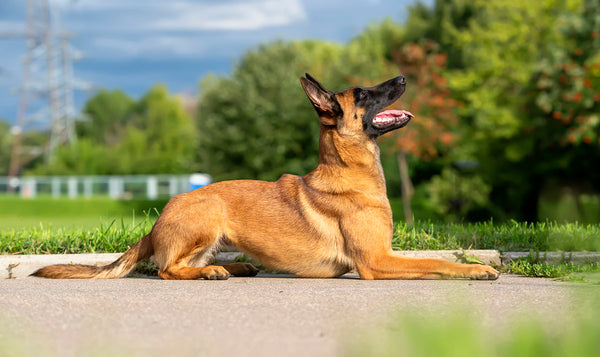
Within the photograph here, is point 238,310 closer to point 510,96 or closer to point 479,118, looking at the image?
point 479,118

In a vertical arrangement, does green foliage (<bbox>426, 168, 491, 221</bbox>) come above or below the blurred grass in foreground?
below

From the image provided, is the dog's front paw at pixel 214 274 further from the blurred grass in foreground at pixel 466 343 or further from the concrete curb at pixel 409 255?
the blurred grass in foreground at pixel 466 343

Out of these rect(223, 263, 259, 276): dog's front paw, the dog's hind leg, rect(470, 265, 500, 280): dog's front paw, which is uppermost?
the dog's hind leg

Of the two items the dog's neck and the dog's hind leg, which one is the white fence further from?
the dog's neck

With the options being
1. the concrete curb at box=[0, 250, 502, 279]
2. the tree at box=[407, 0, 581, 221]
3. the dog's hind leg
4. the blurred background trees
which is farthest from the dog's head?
the tree at box=[407, 0, 581, 221]

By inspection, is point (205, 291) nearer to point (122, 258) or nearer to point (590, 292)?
point (122, 258)

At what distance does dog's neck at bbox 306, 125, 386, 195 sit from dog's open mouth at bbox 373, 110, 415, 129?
178mm

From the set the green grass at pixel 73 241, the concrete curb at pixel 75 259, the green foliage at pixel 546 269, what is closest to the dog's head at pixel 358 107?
the concrete curb at pixel 75 259

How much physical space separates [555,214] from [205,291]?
2120 cm

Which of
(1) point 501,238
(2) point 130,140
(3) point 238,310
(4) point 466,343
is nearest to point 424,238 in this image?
(1) point 501,238

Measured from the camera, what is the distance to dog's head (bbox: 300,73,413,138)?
233 inches

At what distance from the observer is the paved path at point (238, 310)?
11.9ft

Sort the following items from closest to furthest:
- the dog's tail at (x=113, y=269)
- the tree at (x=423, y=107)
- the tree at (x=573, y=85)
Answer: the dog's tail at (x=113, y=269) → the tree at (x=573, y=85) → the tree at (x=423, y=107)

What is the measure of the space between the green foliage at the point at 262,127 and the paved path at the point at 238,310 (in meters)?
20.4
